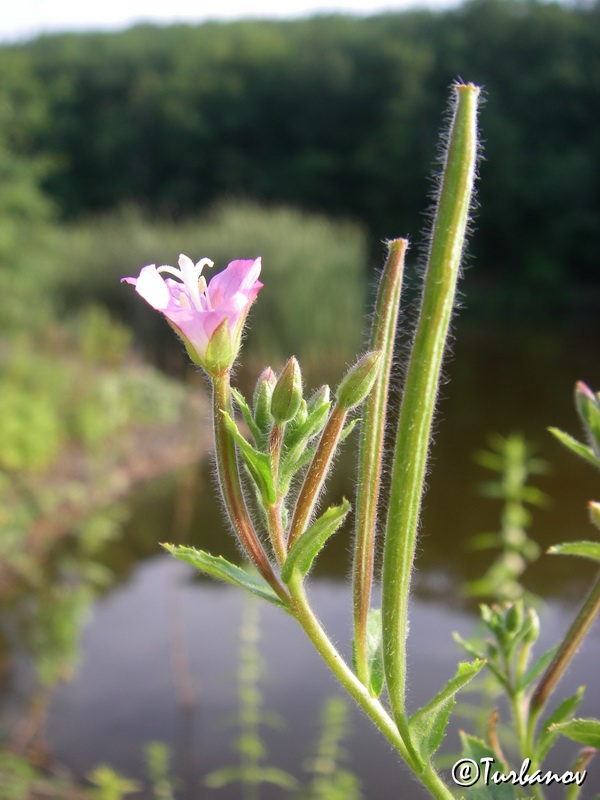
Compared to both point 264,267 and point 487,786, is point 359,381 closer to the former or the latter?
point 487,786

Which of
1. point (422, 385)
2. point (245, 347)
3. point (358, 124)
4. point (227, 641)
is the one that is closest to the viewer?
point (422, 385)

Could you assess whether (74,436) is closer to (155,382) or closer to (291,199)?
(155,382)

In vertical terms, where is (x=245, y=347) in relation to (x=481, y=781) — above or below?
above

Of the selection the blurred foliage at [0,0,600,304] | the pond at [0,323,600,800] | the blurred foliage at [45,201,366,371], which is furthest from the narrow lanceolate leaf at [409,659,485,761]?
the blurred foliage at [0,0,600,304]

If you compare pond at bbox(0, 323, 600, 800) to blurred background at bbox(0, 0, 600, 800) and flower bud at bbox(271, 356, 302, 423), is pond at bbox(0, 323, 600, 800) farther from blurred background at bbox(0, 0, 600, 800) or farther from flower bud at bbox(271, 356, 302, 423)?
flower bud at bbox(271, 356, 302, 423)

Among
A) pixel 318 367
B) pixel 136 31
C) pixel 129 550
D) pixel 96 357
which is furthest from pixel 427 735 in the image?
pixel 136 31

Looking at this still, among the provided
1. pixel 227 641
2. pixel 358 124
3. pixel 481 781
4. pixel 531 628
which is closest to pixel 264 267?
pixel 227 641

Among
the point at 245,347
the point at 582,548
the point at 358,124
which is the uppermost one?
the point at 358,124
